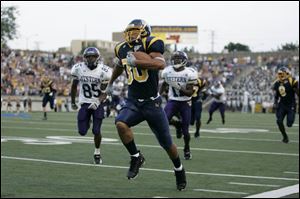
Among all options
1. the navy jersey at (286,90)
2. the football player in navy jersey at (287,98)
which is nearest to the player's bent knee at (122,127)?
the navy jersey at (286,90)

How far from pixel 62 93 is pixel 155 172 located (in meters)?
26.9

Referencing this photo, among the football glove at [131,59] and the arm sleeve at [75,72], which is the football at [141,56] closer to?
the football glove at [131,59]

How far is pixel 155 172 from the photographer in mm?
39906

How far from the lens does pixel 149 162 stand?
38188mm

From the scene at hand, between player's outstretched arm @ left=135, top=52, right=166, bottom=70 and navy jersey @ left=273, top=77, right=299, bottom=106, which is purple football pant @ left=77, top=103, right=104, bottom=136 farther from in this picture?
navy jersey @ left=273, top=77, right=299, bottom=106

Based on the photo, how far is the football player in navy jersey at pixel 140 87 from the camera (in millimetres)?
5781

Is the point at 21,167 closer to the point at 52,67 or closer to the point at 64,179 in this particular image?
the point at 64,179

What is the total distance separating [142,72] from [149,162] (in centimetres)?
3238

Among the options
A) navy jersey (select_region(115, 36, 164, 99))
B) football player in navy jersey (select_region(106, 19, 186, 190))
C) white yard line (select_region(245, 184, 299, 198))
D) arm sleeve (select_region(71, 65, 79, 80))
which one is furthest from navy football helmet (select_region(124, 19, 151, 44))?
white yard line (select_region(245, 184, 299, 198))

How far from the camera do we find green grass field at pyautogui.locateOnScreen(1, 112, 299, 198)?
123 ft

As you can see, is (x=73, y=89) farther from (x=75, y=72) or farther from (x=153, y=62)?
(x=153, y=62)

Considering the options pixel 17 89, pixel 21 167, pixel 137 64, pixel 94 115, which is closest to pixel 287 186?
pixel 21 167

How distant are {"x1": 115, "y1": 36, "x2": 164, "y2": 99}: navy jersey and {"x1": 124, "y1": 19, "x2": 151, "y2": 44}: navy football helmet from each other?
0.10 m

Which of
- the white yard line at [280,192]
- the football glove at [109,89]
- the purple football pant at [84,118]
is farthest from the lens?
the white yard line at [280,192]
